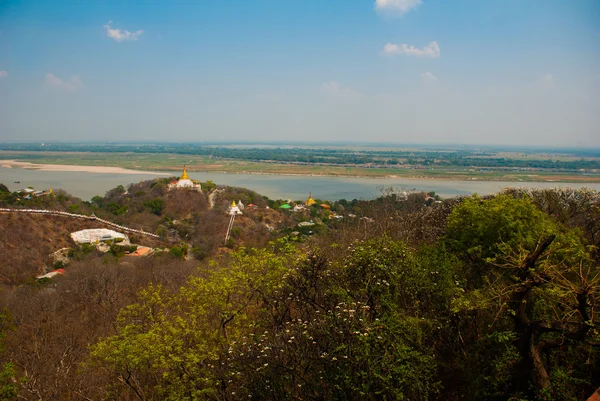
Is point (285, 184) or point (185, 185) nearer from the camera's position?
point (185, 185)

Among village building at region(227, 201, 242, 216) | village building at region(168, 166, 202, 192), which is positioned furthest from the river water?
village building at region(227, 201, 242, 216)

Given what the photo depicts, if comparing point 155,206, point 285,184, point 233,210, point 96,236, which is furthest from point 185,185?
point 285,184

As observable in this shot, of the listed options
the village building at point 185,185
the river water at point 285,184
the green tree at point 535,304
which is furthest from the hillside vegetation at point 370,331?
the river water at point 285,184

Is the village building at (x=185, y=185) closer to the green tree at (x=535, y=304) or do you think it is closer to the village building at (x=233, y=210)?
the village building at (x=233, y=210)

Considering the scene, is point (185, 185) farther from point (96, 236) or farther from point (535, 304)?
point (535, 304)

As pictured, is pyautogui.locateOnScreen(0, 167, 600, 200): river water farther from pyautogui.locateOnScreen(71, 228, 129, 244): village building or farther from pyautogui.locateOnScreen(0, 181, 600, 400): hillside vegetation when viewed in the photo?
pyautogui.locateOnScreen(0, 181, 600, 400): hillside vegetation

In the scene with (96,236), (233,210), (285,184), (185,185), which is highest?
(185,185)

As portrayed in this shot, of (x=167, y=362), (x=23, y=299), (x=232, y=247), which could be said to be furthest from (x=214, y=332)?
(x=232, y=247)
